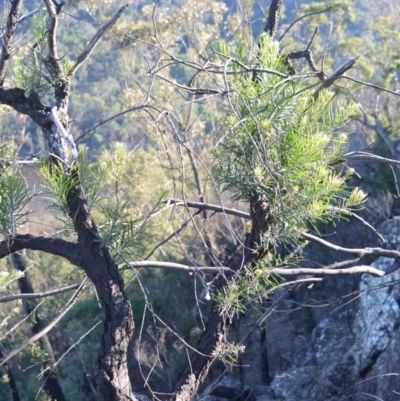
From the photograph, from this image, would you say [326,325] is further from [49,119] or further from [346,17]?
[346,17]

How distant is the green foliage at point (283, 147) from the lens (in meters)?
2.72

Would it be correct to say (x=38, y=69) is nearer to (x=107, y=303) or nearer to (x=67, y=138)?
(x=67, y=138)

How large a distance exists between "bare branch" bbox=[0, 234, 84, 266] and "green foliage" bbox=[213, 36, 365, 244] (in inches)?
25.8

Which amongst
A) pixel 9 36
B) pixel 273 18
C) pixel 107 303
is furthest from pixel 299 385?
pixel 9 36

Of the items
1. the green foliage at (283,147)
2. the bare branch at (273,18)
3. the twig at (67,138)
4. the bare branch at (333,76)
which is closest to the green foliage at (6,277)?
the twig at (67,138)

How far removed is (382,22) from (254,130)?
73.7ft

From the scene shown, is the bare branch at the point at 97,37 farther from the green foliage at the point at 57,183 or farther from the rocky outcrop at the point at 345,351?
the rocky outcrop at the point at 345,351

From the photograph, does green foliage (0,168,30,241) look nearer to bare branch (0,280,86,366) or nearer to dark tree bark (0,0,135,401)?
dark tree bark (0,0,135,401)

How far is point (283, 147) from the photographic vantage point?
2.75 metres

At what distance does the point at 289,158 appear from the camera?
2.73 metres

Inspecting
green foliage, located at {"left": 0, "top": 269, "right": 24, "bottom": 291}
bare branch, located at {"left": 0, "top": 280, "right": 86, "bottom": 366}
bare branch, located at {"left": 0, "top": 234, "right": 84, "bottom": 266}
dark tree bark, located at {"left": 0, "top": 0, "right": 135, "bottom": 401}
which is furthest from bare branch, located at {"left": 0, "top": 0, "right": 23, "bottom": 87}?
bare branch, located at {"left": 0, "top": 280, "right": 86, "bottom": 366}

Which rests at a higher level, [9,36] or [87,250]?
[9,36]

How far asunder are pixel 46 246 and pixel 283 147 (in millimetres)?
1036

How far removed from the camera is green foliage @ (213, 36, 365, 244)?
2.72 m
